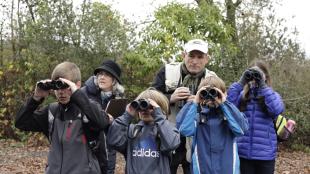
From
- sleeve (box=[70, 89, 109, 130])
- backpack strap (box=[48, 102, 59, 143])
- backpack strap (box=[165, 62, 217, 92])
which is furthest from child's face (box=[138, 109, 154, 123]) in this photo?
backpack strap (box=[48, 102, 59, 143])

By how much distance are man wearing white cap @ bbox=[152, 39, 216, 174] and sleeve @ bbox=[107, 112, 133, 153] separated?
49 centimetres

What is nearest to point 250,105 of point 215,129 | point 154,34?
point 215,129

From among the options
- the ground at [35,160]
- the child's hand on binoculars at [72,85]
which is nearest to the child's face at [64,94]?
the child's hand on binoculars at [72,85]

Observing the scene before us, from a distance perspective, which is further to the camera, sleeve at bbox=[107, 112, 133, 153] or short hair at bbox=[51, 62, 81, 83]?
sleeve at bbox=[107, 112, 133, 153]

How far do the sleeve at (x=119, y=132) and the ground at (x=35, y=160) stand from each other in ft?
14.8

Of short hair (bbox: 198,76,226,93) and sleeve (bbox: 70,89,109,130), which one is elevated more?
short hair (bbox: 198,76,226,93)

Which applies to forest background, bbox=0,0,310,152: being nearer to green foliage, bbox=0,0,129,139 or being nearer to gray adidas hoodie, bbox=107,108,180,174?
green foliage, bbox=0,0,129,139

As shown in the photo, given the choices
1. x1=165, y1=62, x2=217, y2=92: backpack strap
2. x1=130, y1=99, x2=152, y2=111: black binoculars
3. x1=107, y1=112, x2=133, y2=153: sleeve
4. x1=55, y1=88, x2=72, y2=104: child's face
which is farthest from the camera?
x1=165, y1=62, x2=217, y2=92: backpack strap

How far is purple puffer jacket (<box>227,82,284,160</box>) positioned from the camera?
4230 mm

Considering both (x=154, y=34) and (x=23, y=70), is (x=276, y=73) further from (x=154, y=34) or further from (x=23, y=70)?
(x=23, y=70)

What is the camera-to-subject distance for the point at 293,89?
11734 mm

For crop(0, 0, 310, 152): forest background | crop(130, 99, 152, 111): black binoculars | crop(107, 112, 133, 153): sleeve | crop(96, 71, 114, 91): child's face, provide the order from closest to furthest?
crop(130, 99, 152, 111): black binoculars → crop(107, 112, 133, 153): sleeve → crop(96, 71, 114, 91): child's face → crop(0, 0, 310, 152): forest background

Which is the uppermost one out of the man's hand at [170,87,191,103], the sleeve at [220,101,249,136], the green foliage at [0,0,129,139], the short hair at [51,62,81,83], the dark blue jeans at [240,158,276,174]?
the green foliage at [0,0,129,139]

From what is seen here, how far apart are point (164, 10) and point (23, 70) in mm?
3961
